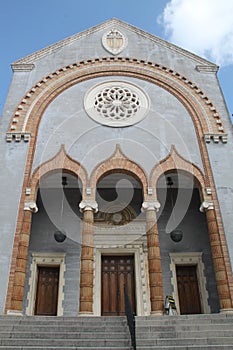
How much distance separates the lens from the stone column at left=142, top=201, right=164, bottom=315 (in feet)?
32.9

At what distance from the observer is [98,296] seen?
12414 mm

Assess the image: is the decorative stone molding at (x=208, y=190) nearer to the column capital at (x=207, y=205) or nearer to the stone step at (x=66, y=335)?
the column capital at (x=207, y=205)

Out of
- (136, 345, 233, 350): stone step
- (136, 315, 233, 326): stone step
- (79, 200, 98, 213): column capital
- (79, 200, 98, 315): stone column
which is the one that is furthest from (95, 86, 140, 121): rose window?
(136, 345, 233, 350): stone step

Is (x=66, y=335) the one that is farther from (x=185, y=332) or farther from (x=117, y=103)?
(x=117, y=103)

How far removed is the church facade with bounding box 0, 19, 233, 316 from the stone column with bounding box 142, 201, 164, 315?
46 millimetres

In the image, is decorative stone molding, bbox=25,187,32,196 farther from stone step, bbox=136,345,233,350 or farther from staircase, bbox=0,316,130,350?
stone step, bbox=136,345,233,350

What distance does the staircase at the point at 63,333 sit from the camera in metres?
6.59

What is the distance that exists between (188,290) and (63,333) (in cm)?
720

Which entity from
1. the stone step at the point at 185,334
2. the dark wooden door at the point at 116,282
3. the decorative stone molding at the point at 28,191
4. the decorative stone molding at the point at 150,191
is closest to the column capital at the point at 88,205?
the decorative stone molding at the point at 28,191

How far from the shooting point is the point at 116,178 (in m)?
13.7

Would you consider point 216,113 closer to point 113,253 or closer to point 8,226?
point 113,253

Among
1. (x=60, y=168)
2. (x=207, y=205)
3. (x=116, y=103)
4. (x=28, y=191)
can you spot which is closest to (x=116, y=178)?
(x=60, y=168)

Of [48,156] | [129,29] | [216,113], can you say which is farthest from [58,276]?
[129,29]

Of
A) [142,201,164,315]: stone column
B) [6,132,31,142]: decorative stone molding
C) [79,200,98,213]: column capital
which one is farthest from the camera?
[6,132,31,142]: decorative stone molding
